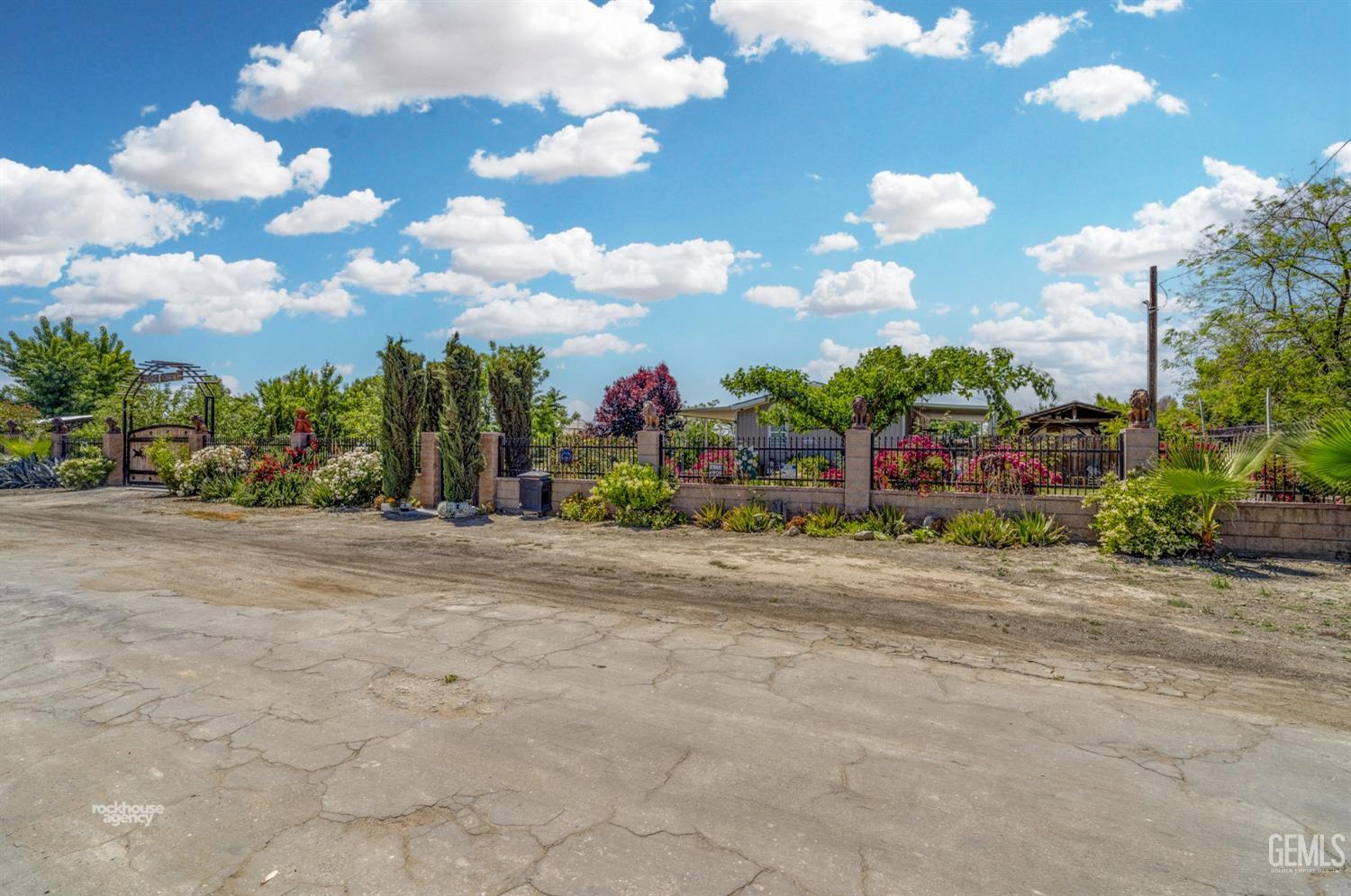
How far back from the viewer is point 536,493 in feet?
52.7

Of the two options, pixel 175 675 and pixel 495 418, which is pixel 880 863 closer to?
pixel 175 675

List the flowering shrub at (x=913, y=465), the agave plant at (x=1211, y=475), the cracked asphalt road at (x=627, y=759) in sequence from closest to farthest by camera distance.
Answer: the cracked asphalt road at (x=627, y=759) < the agave plant at (x=1211, y=475) < the flowering shrub at (x=913, y=465)

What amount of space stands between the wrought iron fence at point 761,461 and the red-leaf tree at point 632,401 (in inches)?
806

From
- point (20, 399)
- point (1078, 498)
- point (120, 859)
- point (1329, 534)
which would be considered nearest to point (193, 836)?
point (120, 859)

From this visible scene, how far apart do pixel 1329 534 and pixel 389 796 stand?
43.8 ft

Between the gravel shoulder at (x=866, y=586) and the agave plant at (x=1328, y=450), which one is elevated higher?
the agave plant at (x=1328, y=450)

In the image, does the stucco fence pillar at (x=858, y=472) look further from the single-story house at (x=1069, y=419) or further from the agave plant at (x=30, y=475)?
the agave plant at (x=30, y=475)

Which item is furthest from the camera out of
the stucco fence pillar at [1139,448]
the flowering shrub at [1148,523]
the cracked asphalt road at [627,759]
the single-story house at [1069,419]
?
the single-story house at [1069,419]

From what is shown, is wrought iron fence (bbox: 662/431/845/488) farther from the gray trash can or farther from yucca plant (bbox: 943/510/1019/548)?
the gray trash can

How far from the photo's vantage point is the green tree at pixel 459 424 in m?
16.3

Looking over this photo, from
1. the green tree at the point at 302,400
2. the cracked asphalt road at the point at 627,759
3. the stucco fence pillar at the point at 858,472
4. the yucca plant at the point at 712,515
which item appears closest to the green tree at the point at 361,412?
the green tree at the point at 302,400

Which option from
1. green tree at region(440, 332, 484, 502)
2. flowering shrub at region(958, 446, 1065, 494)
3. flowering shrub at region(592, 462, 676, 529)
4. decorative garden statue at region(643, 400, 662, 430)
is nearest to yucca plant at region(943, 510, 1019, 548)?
flowering shrub at region(958, 446, 1065, 494)

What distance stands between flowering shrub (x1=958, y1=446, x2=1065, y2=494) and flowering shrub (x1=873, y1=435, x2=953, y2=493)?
0.46m

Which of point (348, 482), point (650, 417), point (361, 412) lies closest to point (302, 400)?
point (361, 412)
